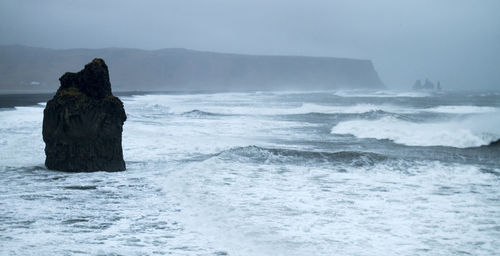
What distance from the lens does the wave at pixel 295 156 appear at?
11236 mm

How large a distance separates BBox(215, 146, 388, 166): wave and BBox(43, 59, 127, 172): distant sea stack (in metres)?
3.00

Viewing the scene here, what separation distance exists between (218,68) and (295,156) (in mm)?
175599

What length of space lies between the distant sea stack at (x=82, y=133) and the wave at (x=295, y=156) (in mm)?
3005

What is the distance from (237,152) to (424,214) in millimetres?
6250

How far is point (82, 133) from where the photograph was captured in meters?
9.07

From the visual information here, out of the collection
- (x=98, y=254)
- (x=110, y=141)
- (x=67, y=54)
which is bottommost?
(x=98, y=254)

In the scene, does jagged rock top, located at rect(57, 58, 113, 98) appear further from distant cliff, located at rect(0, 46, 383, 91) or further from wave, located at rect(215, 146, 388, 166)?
distant cliff, located at rect(0, 46, 383, 91)

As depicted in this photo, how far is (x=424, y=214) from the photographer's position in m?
6.66

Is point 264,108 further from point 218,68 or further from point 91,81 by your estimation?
point 218,68

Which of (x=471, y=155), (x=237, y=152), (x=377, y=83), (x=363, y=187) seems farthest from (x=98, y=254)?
(x=377, y=83)

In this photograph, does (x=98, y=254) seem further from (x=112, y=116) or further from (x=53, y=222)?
(x=112, y=116)

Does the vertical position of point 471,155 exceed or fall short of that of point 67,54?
it falls short

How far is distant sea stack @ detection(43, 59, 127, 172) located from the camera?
907 centimetres

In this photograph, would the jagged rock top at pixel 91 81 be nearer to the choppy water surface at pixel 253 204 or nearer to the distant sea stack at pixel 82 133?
the distant sea stack at pixel 82 133
